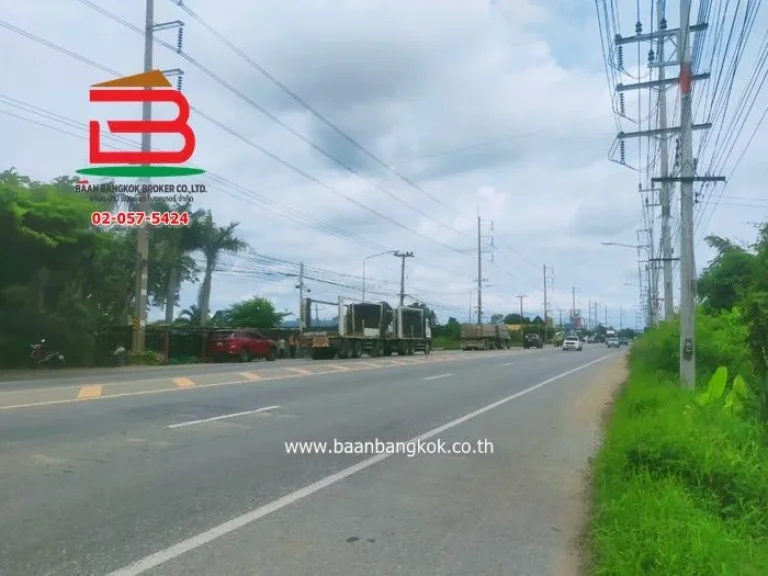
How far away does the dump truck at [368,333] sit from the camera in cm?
4028

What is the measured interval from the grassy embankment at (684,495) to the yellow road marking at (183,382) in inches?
462

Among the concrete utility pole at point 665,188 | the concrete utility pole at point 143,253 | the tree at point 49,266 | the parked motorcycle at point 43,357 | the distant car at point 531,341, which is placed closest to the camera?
the concrete utility pole at point 665,188

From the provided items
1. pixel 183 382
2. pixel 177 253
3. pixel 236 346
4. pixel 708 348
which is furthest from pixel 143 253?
pixel 708 348

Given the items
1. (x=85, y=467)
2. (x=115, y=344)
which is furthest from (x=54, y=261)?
(x=85, y=467)

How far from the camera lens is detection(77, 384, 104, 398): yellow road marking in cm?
1599

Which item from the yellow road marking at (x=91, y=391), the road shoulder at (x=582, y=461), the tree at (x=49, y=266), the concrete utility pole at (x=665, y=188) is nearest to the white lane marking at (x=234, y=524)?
the road shoulder at (x=582, y=461)

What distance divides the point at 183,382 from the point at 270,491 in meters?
12.8

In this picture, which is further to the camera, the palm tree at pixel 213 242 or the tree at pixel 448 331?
the tree at pixel 448 331

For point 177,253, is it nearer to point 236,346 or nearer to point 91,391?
point 236,346

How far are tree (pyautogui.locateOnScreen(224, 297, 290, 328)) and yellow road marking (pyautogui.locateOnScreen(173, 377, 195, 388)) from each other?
4551cm

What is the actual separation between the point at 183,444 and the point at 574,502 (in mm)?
5298

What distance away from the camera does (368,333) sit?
4362 cm

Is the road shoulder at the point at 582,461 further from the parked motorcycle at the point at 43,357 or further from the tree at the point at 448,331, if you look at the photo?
the tree at the point at 448,331

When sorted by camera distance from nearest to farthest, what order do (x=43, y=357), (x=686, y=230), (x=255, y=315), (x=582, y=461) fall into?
1. (x=582, y=461)
2. (x=686, y=230)
3. (x=43, y=357)
4. (x=255, y=315)
